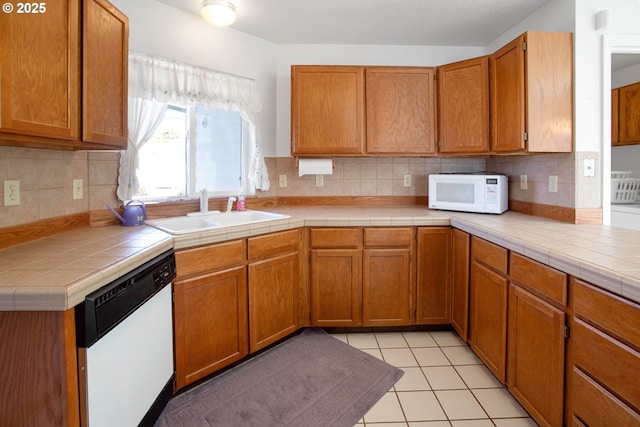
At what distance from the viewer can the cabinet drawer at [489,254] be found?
179cm

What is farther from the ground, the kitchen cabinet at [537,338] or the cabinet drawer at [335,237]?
the cabinet drawer at [335,237]

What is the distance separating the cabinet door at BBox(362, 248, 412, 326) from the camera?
2461mm

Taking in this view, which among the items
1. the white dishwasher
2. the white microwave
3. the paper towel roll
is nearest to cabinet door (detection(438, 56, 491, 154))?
the white microwave

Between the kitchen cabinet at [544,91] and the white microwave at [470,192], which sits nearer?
the kitchen cabinet at [544,91]

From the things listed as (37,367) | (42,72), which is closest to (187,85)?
(42,72)

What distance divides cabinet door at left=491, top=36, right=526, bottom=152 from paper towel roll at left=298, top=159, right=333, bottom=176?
1227mm

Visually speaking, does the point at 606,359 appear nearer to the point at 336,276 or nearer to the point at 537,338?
the point at 537,338

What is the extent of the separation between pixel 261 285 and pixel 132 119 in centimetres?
128

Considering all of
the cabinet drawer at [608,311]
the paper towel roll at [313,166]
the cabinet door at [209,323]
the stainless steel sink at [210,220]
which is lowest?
the cabinet door at [209,323]

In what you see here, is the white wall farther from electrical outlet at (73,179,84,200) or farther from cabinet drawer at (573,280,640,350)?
cabinet drawer at (573,280,640,350)

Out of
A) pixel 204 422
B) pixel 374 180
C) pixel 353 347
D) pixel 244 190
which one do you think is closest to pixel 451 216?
pixel 374 180

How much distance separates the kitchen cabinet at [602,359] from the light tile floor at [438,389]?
0.43 metres

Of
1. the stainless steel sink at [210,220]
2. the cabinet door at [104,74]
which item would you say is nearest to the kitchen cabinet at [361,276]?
the stainless steel sink at [210,220]

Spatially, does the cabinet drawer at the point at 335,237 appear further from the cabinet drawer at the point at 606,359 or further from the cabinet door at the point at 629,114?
the cabinet door at the point at 629,114
